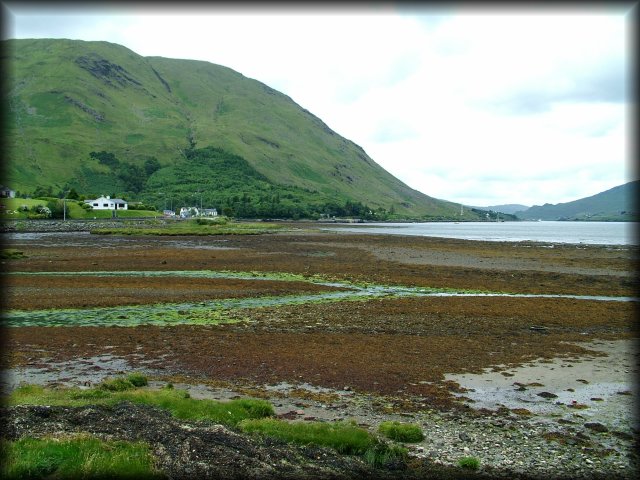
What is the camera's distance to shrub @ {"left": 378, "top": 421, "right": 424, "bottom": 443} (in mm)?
13695

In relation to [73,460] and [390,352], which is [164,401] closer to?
[73,460]

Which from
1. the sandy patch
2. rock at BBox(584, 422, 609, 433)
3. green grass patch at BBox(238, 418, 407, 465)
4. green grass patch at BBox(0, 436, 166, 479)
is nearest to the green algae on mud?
green grass patch at BBox(238, 418, 407, 465)

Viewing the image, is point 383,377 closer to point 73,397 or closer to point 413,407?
point 413,407

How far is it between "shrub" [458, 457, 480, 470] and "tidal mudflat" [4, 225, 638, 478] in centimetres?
33

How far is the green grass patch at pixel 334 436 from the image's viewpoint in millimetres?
12594

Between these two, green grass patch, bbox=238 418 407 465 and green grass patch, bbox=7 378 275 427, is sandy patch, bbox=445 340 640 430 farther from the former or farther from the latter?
green grass patch, bbox=7 378 275 427

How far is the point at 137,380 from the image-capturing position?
59.4ft

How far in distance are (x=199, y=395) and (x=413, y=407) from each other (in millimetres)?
7851

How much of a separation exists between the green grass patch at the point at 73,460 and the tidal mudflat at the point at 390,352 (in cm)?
585

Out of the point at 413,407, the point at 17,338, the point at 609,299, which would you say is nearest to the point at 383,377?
the point at 413,407

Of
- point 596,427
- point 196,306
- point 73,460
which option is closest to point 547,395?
point 596,427

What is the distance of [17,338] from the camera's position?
81.5 ft

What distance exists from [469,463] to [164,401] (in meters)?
9.57

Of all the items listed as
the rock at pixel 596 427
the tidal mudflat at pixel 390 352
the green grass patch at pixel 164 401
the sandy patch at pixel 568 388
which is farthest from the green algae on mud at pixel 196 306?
the rock at pixel 596 427
